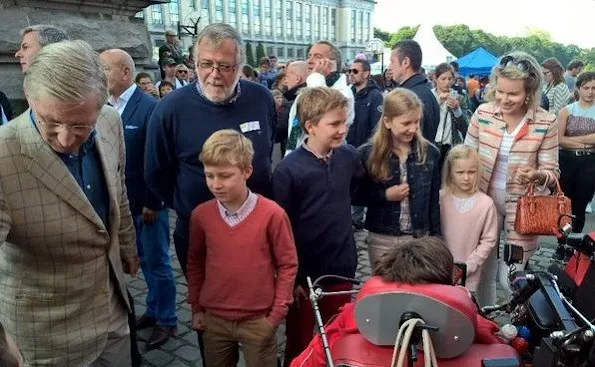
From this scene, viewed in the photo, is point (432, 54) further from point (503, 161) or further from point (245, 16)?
point (245, 16)

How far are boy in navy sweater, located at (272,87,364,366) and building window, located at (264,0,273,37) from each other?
86.5m

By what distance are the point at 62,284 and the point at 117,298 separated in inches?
14.5

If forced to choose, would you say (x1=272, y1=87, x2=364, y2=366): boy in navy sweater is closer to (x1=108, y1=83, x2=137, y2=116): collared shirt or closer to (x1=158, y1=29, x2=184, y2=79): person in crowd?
(x1=108, y1=83, x2=137, y2=116): collared shirt

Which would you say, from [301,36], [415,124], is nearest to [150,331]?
[415,124]

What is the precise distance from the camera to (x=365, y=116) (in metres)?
5.70

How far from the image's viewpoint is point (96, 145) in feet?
6.91

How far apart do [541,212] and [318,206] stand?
1.39 m

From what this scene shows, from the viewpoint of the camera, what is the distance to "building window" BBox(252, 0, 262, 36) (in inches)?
3280

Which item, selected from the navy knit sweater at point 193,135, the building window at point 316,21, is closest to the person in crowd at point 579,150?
the navy knit sweater at point 193,135

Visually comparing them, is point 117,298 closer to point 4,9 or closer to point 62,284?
point 62,284

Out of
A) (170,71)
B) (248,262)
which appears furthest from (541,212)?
(170,71)

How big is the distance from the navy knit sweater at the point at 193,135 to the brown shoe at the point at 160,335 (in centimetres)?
118

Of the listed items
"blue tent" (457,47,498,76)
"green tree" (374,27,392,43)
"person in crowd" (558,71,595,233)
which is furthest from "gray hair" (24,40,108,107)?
"green tree" (374,27,392,43)

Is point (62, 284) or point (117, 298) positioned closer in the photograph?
point (62, 284)
